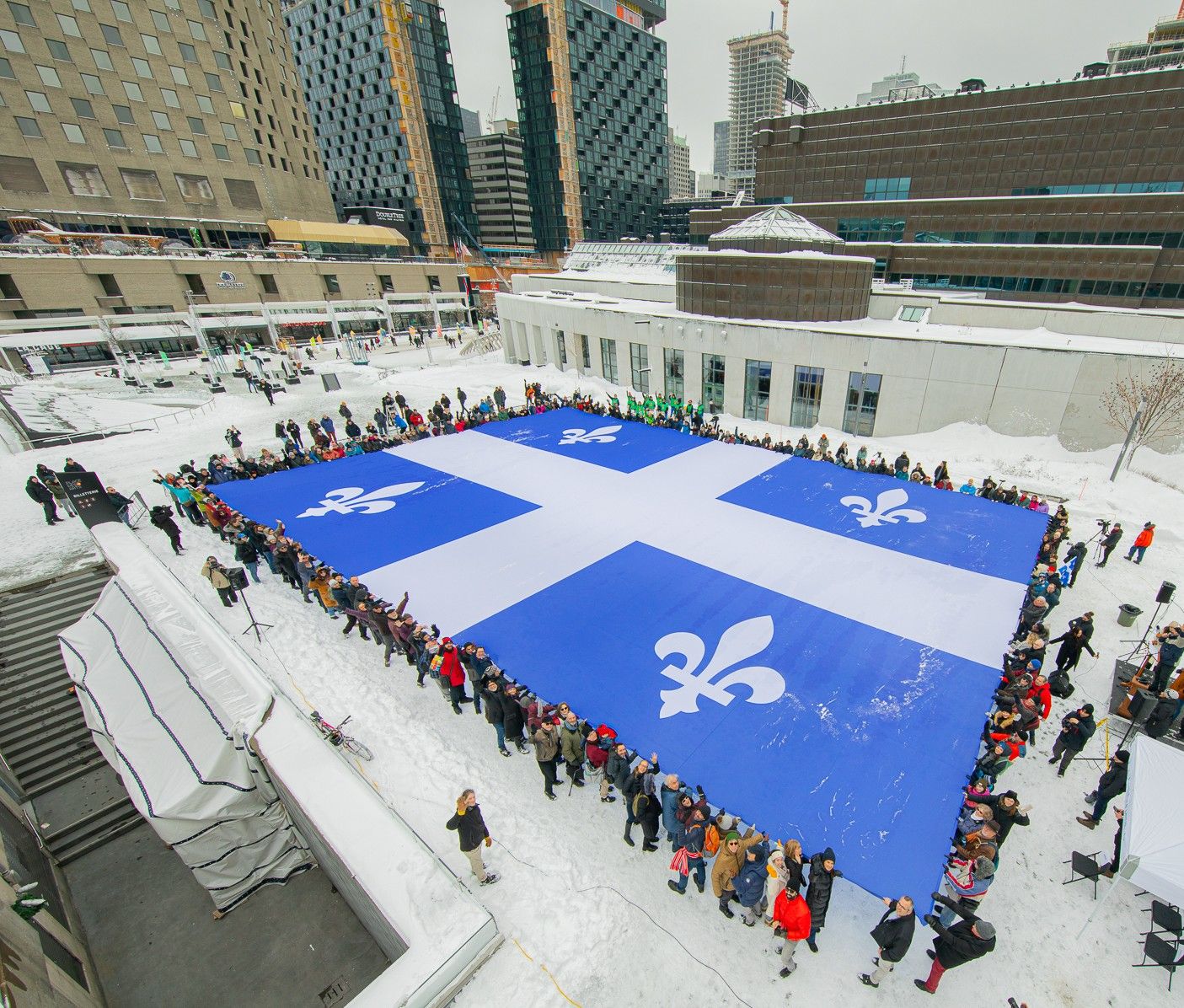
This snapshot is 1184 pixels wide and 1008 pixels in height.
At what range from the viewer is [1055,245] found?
35.2m

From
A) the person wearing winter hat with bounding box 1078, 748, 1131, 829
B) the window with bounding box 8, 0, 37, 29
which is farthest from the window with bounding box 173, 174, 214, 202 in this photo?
the person wearing winter hat with bounding box 1078, 748, 1131, 829

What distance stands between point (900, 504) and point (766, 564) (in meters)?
5.44

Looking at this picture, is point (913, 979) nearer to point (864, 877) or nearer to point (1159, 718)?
point (864, 877)

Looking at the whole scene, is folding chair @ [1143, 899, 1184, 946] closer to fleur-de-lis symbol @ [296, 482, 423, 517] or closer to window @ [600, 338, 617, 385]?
fleur-de-lis symbol @ [296, 482, 423, 517]

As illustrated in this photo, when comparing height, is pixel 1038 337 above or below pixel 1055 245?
below

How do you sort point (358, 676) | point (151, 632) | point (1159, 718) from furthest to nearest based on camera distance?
point (358, 676), point (151, 632), point (1159, 718)

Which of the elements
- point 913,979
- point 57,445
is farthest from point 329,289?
point 913,979

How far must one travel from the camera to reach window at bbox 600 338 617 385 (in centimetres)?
3353

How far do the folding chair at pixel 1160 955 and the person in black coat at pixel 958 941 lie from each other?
2.13 metres

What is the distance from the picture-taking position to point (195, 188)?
53.1 m

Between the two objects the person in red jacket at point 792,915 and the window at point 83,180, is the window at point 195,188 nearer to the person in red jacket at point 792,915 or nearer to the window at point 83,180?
the window at point 83,180

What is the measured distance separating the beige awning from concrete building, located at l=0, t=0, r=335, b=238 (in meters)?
1.97

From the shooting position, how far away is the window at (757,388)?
2697cm

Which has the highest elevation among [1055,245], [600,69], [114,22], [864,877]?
[600,69]
